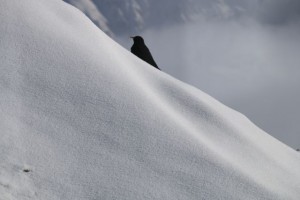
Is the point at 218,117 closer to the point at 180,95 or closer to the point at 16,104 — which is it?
the point at 180,95

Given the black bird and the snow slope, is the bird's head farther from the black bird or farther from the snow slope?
the snow slope

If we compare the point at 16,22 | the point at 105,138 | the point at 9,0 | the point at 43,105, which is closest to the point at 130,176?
the point at 105,138

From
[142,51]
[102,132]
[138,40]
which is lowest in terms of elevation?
[102,132]

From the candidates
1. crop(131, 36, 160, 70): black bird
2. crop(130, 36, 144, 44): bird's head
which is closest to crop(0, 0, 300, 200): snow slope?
crop(131, 36, 160, 70): black bird

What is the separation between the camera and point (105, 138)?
3754mm

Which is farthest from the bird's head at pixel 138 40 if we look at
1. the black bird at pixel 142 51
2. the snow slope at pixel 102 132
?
the snow slope at pixel 102 132

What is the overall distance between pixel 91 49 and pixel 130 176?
192 centimetres

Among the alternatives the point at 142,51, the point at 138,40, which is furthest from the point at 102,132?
the point at 138,40

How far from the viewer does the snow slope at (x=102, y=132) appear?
3.29 m

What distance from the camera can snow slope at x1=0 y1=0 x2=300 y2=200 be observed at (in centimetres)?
329

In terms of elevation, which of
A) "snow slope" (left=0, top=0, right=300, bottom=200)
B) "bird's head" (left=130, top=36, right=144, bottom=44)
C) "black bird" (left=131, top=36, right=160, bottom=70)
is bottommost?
"snow slope" (left=0, top=0, right=300, bottom=200)

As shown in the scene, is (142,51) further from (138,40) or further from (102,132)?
(102,132)

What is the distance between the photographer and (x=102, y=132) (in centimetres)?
381

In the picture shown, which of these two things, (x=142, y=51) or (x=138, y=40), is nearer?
(x=142, y=51)
